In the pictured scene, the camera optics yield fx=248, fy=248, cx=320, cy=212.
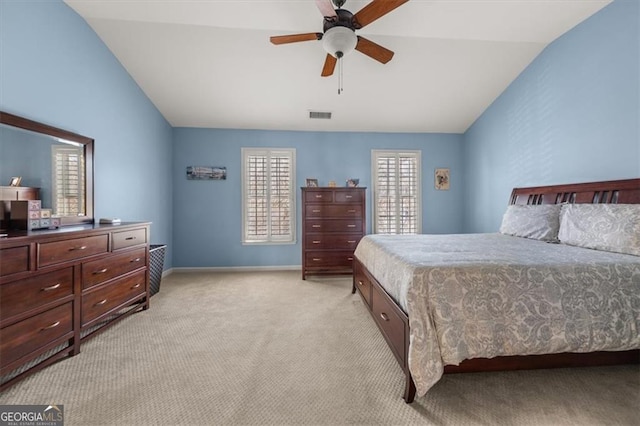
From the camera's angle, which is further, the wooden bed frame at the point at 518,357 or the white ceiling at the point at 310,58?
the white ceiling at the point at 310,58

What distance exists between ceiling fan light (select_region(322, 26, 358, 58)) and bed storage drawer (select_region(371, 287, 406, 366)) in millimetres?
2109

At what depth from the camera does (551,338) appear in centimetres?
147

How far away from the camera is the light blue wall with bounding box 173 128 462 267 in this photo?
15.0 feet

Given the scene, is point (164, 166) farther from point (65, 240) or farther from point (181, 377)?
point (181, 377)

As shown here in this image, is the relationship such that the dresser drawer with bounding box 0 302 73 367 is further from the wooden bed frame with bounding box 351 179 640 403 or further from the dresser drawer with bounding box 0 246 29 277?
the wooden bed frame with bounding box 351 179 640 403

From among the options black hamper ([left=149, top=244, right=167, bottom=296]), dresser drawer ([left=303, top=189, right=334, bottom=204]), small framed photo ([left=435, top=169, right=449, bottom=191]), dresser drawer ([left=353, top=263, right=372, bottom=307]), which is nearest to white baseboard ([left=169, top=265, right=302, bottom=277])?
black hamper ([left=149, top=244, right=167, bottom=296])

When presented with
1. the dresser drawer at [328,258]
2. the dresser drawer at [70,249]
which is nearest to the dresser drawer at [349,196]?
the dresser drawer at [328,258]

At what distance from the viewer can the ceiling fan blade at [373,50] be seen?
2287 millimetres

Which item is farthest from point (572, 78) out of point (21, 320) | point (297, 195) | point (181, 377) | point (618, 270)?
point (21, 320)

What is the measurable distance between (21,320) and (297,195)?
363 centimetres

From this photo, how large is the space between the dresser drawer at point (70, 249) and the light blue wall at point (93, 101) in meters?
0.94

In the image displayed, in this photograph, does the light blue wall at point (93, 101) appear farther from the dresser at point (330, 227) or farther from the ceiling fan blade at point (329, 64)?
the ceiling fan blade at point (329, 64)

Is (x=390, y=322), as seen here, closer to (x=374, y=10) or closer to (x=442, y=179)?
(x=374, y=10)

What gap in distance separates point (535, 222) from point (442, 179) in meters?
2.24
